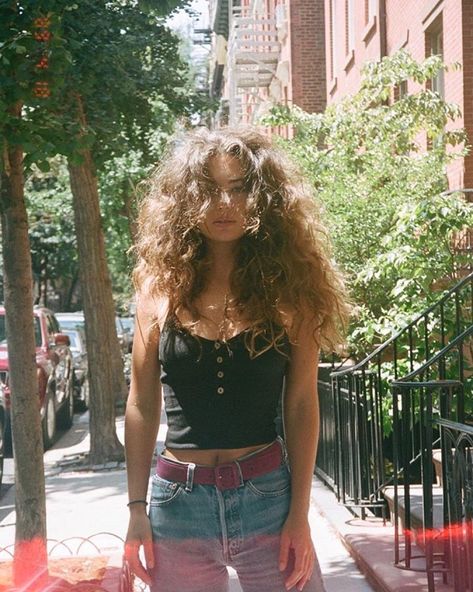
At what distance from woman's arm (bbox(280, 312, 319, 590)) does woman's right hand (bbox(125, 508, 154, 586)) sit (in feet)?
1.09

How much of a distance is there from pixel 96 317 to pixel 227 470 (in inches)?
395

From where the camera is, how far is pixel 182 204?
2816mm

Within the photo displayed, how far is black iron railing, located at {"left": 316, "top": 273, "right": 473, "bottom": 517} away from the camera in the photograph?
712 cm

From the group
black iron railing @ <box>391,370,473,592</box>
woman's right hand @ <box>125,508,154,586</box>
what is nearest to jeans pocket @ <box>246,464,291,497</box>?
woman's right hand @ <box>125,508,154,586</box>

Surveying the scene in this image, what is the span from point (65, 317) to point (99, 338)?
11.9m

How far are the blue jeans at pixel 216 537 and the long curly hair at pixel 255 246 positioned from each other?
0.39m

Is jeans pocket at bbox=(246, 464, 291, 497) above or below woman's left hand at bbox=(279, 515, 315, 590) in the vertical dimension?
above

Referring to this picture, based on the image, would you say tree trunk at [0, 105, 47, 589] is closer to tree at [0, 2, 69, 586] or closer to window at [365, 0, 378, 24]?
tree at [0, 2, 69, 586]

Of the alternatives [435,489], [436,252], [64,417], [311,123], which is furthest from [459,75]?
[64,417]

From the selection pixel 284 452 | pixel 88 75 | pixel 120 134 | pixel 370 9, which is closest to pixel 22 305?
pixel 284 452

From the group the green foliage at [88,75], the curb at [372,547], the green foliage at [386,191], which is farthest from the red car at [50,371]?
the curb at [372,547]

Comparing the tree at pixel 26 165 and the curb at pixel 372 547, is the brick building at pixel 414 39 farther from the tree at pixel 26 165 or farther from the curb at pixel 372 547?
the tree at pixel 26 165

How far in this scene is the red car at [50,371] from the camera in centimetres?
1366

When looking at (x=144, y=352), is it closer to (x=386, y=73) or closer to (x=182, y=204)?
(x=182, y=204)
